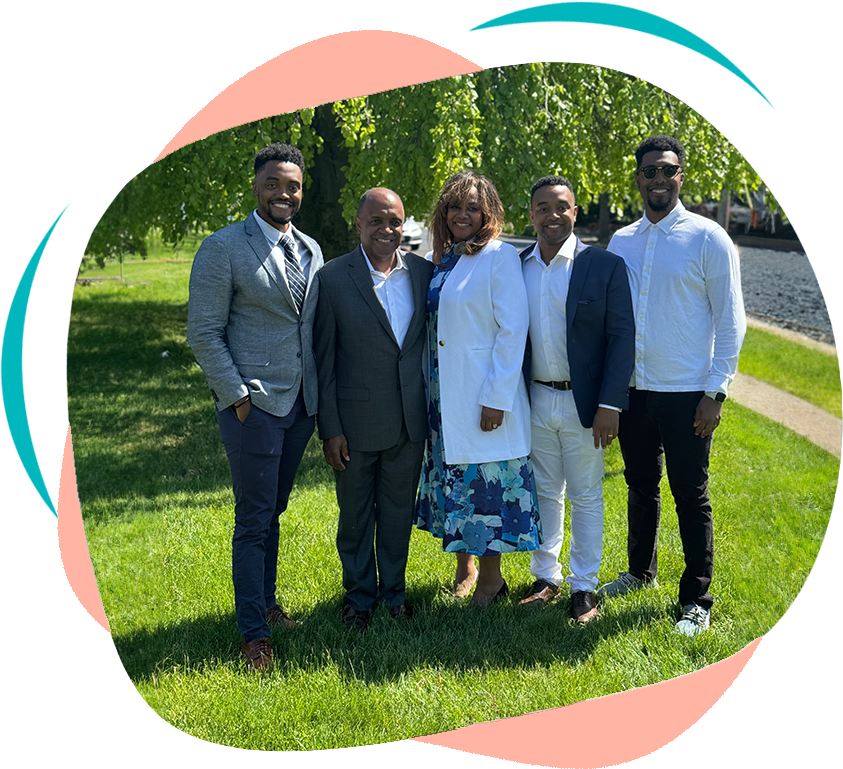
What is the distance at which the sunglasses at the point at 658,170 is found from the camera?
11.4 feet

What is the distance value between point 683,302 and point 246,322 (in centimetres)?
186

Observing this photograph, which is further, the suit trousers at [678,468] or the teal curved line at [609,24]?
the suit trousers at [678,468]

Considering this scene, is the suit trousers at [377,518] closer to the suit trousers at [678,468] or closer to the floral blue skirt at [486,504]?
the floral blue skirt at [486,504]

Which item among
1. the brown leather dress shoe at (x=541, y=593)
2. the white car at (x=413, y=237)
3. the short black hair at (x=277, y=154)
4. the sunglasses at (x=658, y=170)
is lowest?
the brown leather dress shoe at (x=541, y=593)

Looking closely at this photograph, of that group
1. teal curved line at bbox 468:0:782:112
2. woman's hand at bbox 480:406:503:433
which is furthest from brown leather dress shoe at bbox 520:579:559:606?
teal curved line at bbox 468:0:782:112

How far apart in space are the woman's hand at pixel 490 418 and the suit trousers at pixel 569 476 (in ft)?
0.86

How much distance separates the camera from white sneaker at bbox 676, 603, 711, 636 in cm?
373

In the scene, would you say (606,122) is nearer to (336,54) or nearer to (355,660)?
(336,54)

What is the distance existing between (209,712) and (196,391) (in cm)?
365

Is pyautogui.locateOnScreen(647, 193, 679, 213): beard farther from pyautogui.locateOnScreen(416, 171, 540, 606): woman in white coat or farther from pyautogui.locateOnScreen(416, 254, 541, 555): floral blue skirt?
pyautogui.locateOnScreen(416, 254, 541, 555): floral blue skirt

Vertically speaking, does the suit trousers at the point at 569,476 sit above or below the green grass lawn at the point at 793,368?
below

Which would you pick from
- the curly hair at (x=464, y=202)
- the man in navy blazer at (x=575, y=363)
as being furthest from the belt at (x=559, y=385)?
the curly hair at (x=464, y=202)

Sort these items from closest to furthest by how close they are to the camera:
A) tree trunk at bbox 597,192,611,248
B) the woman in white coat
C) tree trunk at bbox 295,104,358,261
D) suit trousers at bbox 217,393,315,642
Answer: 1. suit trousers at bbox 217,393,315,642
2. the woman in white coat
3. tree trunk at bbox 597,192,611,248
4. tree trunk at bbox 295,104,358,261

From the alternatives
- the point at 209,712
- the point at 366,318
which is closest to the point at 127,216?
the point at 366,318
